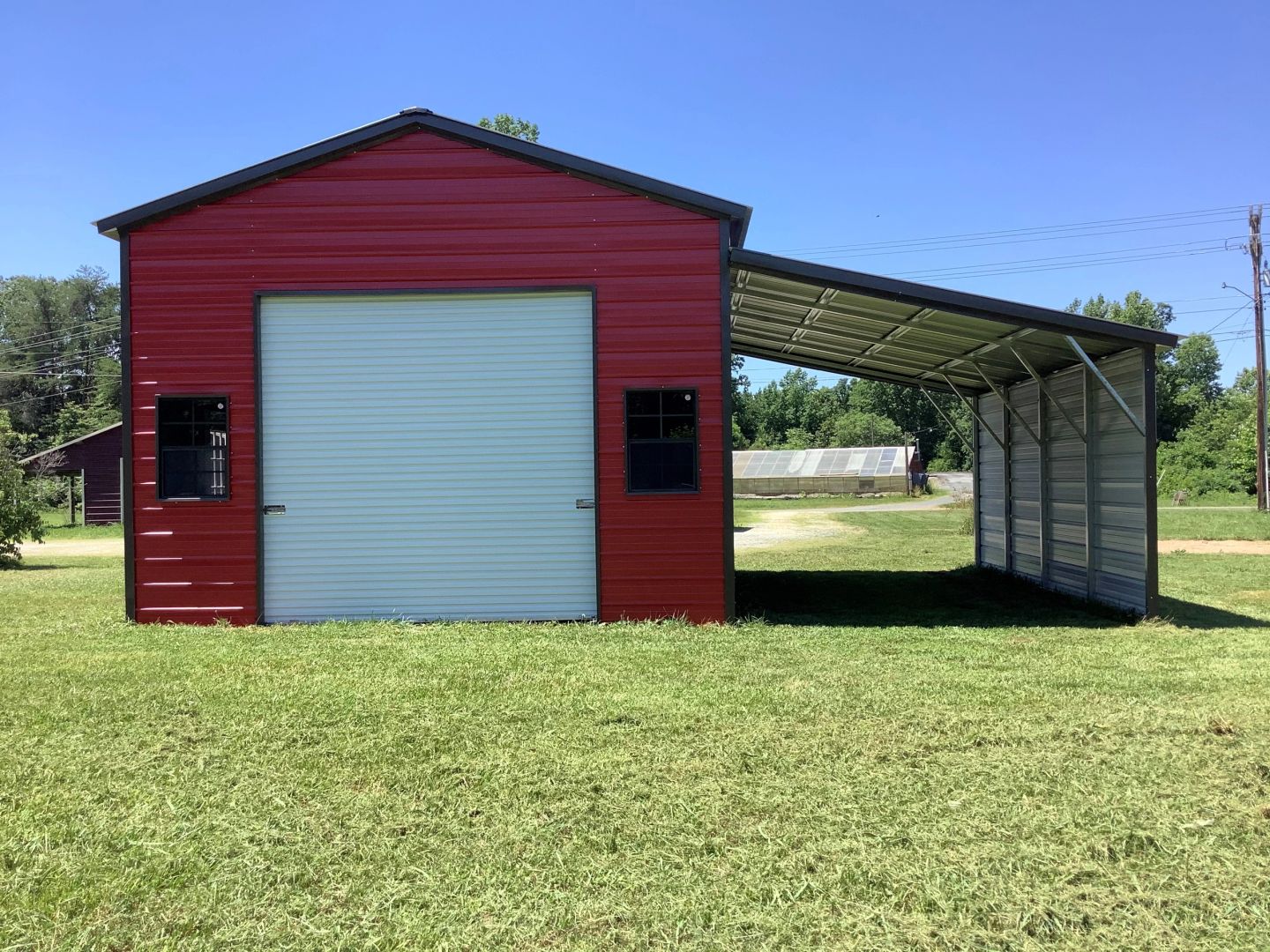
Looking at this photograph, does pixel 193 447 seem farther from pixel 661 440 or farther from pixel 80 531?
pixel 80 531

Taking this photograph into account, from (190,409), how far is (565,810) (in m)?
6.92

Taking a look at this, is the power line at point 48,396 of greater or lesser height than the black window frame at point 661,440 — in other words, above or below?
above

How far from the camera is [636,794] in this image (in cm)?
426

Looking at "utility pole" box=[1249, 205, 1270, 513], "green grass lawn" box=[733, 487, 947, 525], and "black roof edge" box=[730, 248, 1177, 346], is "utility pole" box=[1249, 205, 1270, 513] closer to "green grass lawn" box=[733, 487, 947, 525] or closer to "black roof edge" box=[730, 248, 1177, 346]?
"green grass lawn" box=[733, 487, 947, 525]

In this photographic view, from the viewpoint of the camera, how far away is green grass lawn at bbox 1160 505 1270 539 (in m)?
20.9

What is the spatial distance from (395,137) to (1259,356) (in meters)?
33.2

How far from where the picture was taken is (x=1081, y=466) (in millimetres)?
11109

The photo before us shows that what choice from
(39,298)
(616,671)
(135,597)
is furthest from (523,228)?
(39,298)

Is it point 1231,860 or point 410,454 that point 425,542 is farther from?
point 1231,860

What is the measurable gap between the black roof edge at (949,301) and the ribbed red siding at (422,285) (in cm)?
69

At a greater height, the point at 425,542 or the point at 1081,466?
the point at 1081,466

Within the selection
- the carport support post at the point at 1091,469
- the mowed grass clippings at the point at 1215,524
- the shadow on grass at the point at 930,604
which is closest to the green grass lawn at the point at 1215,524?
the mowed grass clippings at the point at 1215,524

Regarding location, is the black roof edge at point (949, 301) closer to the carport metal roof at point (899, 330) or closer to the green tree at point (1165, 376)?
the carport metal roof at point (899, 330)

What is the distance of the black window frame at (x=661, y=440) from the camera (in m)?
9.08
